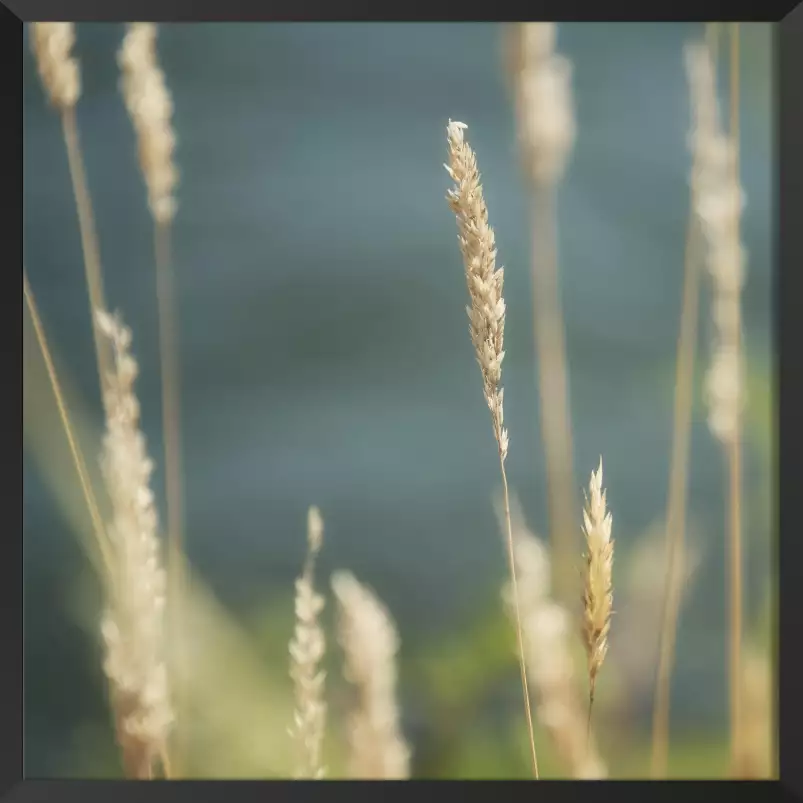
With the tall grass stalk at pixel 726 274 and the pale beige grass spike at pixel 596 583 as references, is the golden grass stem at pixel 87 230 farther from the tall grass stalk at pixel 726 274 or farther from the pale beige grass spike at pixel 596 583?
the tall grass stalk at pixel 726 274

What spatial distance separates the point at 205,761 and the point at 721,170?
3.02 ft

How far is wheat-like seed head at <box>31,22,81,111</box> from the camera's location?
109cm

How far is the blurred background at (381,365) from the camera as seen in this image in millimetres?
1094

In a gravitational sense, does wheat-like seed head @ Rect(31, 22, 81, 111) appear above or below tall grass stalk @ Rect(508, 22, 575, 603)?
above

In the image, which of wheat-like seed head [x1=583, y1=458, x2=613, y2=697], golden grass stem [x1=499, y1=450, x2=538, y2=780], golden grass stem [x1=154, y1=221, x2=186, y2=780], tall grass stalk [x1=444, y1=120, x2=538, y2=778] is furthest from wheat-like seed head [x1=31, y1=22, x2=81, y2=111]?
wheat-like seed head [x1=583, y1=458, x2=613, y2=697]

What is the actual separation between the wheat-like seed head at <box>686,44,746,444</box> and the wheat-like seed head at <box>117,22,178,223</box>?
0.61 metres

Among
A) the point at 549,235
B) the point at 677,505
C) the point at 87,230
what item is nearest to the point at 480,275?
the point at 549,235

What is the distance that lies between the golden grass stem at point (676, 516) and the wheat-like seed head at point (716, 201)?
25 millimetres

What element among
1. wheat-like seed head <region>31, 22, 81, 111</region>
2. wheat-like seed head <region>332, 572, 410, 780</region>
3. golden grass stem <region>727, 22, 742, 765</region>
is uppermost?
wheat-like seed head <region>31, 22, 81, 111</region>

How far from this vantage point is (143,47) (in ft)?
3.59

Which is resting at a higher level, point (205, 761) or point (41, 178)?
point (41, 178)

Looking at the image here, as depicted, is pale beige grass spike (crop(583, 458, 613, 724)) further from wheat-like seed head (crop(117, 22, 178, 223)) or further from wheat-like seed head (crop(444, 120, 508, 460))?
wheat-like seed head (crop(117, 22, 178, 223))

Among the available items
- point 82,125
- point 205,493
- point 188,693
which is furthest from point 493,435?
point 82,125

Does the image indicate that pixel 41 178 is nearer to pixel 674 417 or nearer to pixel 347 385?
pixel 347 385
